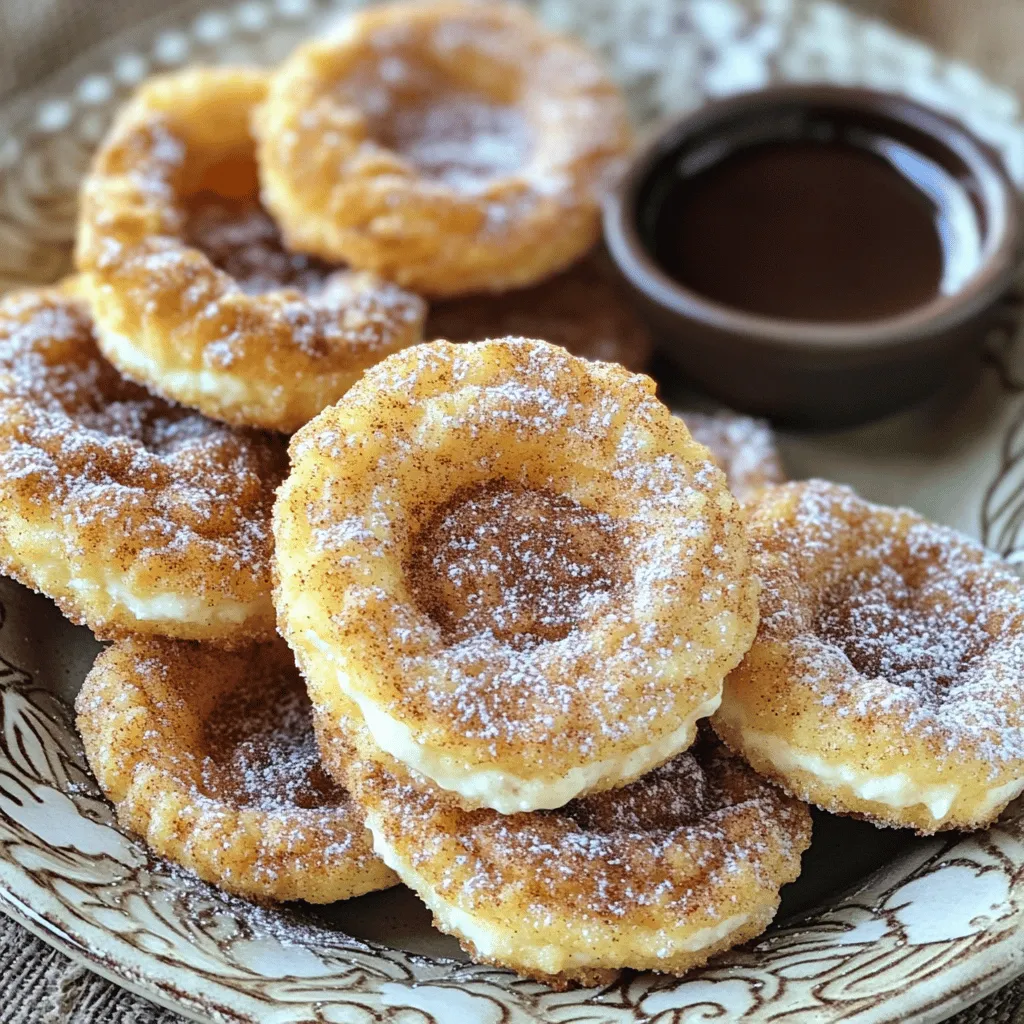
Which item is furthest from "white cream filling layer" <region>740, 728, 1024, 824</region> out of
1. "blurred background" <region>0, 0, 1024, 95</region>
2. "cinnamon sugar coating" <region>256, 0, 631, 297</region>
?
"blurred background" <region>0, 0, 1024, 95</region>

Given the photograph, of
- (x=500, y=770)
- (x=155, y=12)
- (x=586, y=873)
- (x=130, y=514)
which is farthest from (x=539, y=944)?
(x=155, y=12)

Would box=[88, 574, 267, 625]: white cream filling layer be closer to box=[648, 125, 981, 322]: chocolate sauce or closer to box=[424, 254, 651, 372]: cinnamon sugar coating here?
box=[424, 254, 651, 372]: cinnamon sugar coating

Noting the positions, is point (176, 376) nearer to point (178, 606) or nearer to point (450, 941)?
point (178, 606)

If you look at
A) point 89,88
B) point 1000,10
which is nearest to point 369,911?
point 89,88

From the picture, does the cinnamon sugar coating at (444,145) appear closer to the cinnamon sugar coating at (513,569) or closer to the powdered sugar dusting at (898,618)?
the cinnamon sugar coating at (513,569)

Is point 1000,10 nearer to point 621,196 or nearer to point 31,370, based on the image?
point 621,196

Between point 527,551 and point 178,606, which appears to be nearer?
point 527,551
